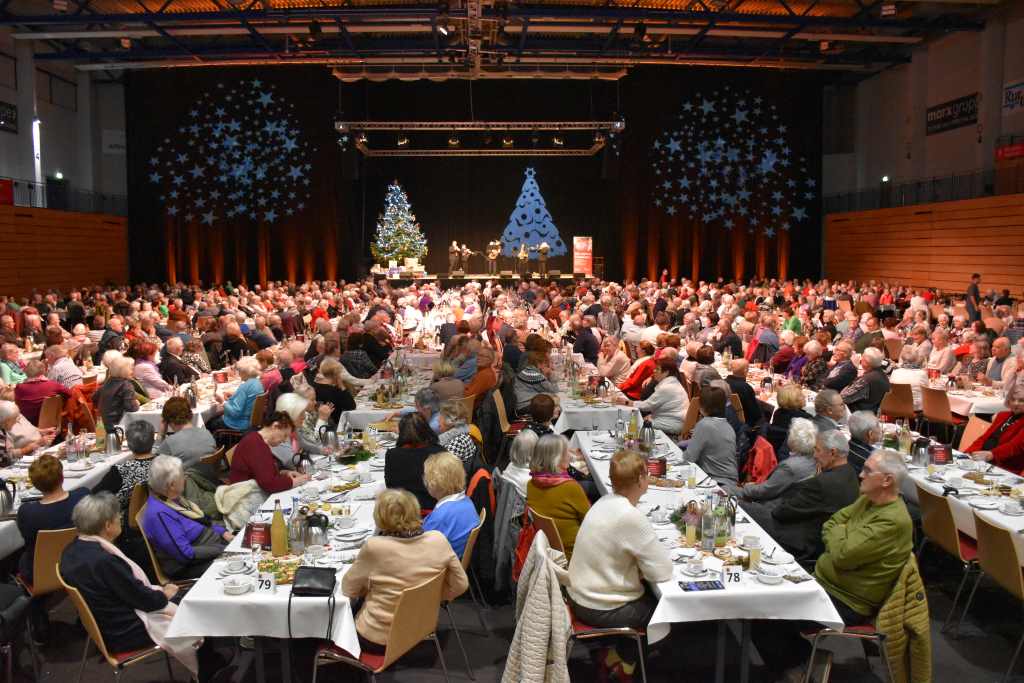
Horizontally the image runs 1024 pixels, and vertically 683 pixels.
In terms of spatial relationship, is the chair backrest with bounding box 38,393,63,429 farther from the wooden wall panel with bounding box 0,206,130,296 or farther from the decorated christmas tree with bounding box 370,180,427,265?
the decorated christmas tree with bounding box 370,180,427,265

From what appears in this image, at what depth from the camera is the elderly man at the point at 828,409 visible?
5.73m

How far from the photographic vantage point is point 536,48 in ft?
60.8

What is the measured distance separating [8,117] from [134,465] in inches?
706

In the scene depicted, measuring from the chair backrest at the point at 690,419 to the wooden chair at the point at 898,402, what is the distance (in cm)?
237

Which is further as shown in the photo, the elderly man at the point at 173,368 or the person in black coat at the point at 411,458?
the elderly man at the point at 173,368

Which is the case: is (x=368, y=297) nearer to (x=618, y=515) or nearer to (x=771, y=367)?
(x=771, y=367)

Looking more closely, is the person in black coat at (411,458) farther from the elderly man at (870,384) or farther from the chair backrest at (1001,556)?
the elderly man at (870,384)

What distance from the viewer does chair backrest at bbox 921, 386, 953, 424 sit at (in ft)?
26.6

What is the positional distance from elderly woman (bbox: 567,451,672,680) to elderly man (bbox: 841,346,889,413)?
15.2 feet

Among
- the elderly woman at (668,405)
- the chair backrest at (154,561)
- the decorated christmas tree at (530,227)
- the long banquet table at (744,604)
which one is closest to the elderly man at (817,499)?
the long banquet table at (744,604)

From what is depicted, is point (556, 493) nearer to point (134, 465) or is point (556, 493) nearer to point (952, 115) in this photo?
point (134, 465)

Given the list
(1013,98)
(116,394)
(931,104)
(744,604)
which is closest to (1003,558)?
(744,604)

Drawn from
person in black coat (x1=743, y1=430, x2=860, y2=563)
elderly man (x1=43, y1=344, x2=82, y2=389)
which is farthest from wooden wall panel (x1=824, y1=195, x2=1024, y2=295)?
elderly man (x1=43, y1=344, x2=82, y2=389)

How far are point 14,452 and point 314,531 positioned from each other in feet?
10.1
